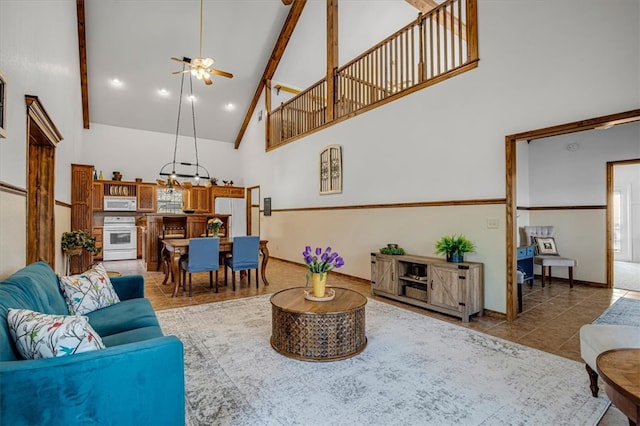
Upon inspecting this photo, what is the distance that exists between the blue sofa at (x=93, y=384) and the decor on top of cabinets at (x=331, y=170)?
4.84m

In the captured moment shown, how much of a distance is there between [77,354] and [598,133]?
22.4 feet

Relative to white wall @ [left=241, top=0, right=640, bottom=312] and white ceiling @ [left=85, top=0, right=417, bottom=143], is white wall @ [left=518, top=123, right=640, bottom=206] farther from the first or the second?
white ceiling @ [left=85, top=0, right=417, bottom=143]

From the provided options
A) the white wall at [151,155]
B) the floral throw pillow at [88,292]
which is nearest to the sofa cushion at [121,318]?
the floral throw pillow at [88,292]

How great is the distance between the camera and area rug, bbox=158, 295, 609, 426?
181cm

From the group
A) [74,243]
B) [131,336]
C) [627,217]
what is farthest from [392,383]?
[627,217]

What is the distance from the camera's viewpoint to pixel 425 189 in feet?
14.4

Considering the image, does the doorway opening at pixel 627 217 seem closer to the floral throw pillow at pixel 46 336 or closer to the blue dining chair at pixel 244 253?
the blue dining chair at pixel 244 253

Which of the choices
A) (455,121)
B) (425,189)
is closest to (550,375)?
(425,189)

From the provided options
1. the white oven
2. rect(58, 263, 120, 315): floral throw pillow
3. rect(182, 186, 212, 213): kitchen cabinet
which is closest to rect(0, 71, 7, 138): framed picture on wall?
rect(58, 263, 120, 315): floral throw pillow

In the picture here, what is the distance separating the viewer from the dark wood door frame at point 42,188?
326cm

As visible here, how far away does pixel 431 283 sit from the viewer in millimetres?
3773

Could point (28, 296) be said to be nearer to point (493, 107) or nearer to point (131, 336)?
point (131, 336)

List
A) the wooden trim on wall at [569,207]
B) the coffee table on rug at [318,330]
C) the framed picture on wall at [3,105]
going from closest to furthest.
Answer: the framed picture on wall at [3,105], the coffee table on rug at [318,330], the wooden trim on wall at [569,207]

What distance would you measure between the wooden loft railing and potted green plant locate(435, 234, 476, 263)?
2095 mm
